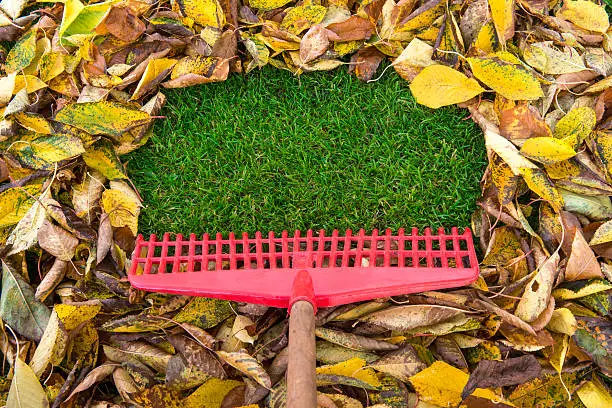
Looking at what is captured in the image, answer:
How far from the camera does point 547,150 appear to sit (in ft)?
5.50

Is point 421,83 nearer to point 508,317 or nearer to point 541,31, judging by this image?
point 541,31

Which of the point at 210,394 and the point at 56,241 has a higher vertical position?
the point at 56,241

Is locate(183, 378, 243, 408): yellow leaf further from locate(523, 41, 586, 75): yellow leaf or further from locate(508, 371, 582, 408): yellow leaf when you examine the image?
locate(523, 41, 586, 75): yellow leaf

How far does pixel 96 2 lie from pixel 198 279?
104cm

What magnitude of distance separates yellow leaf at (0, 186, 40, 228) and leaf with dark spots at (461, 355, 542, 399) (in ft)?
4.62

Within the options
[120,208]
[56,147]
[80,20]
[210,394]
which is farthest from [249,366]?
[80,20]

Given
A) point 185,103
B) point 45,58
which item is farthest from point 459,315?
point 45,58

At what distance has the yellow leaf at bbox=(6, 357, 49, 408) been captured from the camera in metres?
1.56

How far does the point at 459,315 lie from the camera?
1.66 metres

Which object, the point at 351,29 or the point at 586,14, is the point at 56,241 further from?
the point at 586,14

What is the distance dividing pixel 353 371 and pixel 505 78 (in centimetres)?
100

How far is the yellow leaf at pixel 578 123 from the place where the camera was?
5.77 ft

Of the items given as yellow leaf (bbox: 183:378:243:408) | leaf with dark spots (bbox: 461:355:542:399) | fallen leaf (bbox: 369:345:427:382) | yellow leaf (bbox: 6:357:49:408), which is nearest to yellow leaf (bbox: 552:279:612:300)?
leaf with dark spots (bbox: 461:355:542:399)

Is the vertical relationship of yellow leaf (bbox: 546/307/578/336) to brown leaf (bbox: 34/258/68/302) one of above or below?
below
